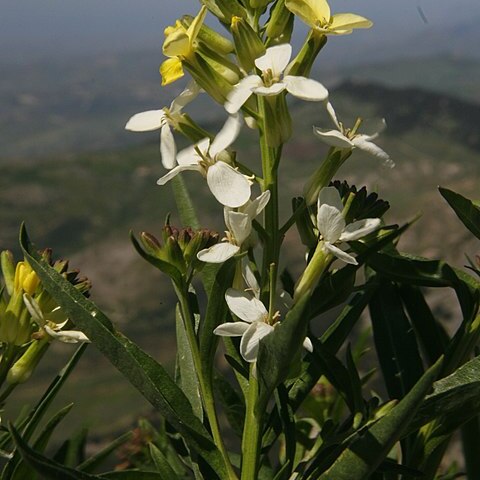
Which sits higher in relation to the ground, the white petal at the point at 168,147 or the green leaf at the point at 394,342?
the white petal at the point at 168,147

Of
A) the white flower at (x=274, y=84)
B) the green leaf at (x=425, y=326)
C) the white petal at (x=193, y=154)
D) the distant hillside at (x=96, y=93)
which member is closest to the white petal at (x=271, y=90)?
the white flower at (x=274, y=84)

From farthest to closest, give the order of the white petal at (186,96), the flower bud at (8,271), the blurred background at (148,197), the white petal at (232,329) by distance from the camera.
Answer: the blurred background at (148,197) < the flower bud at (8,271) < the white petal at (186,96) < the white petal at (232,329)

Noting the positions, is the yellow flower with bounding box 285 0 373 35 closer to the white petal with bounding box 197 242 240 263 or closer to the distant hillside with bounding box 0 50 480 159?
the white petal with bounding box 197 242 240 263

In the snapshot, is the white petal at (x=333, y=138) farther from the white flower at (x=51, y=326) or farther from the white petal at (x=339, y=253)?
the white flower at (x=51, y=326)

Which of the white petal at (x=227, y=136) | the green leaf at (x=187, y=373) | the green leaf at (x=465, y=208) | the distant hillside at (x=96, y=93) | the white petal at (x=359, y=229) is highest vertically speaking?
the white petal at (x=227, y=136)

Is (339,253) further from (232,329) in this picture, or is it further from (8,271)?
(8,271)

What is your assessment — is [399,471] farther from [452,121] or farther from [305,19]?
[452,121]
